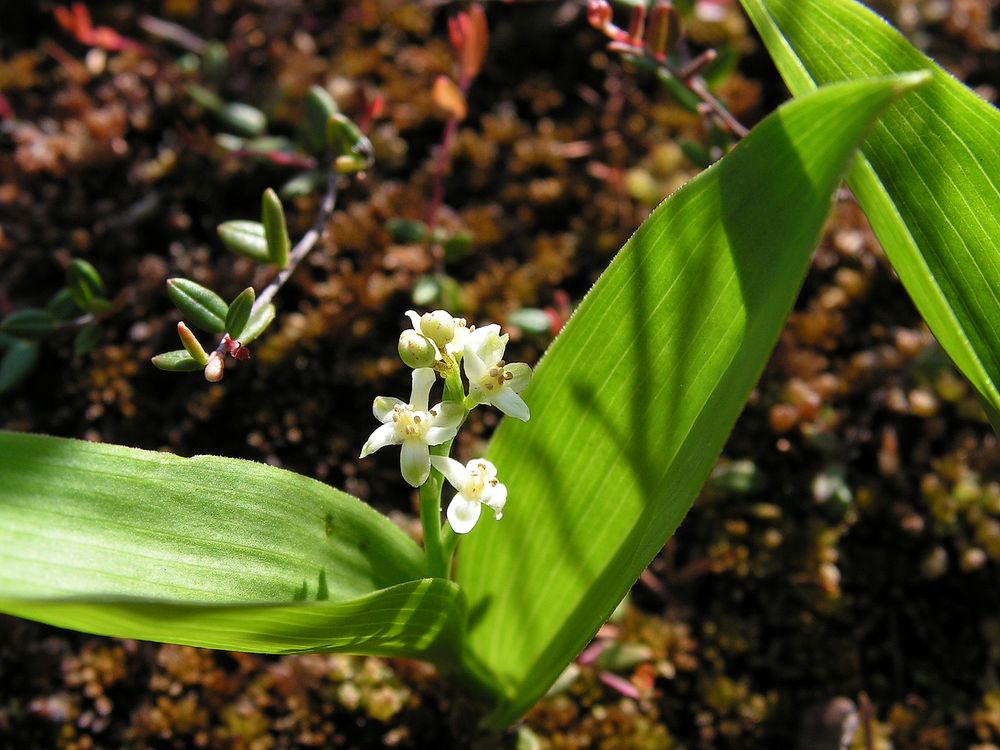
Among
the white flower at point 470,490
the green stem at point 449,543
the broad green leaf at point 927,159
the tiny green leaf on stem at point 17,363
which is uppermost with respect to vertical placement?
the broad green leaf at point 927,159

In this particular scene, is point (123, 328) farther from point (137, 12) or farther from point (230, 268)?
point (137, 12)

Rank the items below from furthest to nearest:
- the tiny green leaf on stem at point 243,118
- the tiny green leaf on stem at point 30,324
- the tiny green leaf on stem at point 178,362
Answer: the tiny green leaf on stem at point 243,118
the tiny green leaf on stem at point 30,324
the tiny green leaf on stem at point 178,362

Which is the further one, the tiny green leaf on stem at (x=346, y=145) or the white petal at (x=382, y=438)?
the tiny green leaf on stem at (x=346, y=145)

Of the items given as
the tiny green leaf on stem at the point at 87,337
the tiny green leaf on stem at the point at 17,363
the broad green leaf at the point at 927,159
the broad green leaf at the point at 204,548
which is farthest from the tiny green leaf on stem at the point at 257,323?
the broad green leaf at the point at 927,159

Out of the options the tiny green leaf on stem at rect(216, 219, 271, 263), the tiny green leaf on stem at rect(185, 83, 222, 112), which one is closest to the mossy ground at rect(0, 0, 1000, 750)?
the tiny green leaf on stem at rect(185, 83, 222, 112)

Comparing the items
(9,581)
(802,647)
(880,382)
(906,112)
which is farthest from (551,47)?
(9,581)

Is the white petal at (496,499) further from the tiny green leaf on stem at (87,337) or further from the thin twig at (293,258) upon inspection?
the tiny green leaf on stem at (87,337)

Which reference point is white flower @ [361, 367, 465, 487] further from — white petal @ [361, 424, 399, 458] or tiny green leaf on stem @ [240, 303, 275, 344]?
tiny green leaf on stem @ [240, 303, 275, 344]
